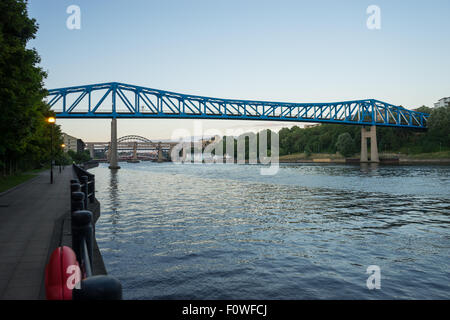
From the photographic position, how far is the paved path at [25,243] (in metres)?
7.30

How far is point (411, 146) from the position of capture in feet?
474

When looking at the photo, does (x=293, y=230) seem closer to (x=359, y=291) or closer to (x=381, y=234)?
(x=381, y=234)

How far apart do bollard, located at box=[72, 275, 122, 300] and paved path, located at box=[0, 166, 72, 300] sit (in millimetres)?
4368

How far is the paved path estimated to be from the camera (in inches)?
287

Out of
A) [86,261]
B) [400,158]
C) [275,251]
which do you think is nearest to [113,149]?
[275,251]

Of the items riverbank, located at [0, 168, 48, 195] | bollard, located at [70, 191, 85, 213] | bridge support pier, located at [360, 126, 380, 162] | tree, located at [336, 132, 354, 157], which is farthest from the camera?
tree, located at [336, 132, 354, 157]

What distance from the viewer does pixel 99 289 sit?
320 centimetres

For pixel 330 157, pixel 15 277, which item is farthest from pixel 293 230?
pixel 330 157

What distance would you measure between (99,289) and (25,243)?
905 cm

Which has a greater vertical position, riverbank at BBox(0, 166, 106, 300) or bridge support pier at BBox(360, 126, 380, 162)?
bridge support pier at BBox(360, 126, 380, 162)

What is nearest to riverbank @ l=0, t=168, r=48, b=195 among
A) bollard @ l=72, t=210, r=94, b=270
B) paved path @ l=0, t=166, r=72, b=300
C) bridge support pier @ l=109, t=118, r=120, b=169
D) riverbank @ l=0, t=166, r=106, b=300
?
paved path @ l=0, t=166, r=72, b=300

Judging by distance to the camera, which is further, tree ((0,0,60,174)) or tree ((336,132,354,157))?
tree ((336,132,354,157))

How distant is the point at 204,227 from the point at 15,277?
9.74 m

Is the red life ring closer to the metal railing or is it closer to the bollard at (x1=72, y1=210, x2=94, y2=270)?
the metal railing
